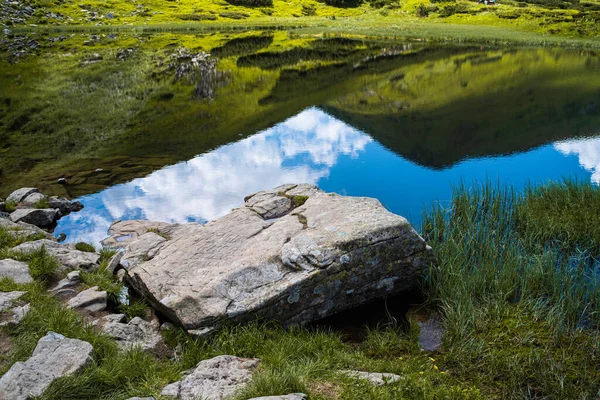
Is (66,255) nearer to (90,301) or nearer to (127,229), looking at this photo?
(90,301)

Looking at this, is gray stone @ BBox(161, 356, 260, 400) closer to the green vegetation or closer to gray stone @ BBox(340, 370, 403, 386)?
gray stone @ BBox(340, 370, 403, 386)

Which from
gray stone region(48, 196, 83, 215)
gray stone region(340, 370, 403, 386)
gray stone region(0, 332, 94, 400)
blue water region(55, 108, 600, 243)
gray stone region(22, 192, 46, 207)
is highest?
gray stone region(0, 332, 94, 400)

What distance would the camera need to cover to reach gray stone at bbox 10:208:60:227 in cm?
1809

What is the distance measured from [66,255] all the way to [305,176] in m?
15.2

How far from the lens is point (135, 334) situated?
9.74 m

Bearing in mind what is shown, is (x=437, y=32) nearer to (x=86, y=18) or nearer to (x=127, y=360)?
(x=86, y=18)

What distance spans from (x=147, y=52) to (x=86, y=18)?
7840 centimetres

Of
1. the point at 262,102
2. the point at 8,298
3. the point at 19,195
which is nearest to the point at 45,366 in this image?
the point at 8,298

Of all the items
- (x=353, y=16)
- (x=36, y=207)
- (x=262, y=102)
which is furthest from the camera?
(x=353, y=16)

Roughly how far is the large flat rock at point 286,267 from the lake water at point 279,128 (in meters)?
6.78

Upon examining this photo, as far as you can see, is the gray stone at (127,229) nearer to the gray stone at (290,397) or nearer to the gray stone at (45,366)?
the gray stone at (45,366)

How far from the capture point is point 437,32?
4360 inches

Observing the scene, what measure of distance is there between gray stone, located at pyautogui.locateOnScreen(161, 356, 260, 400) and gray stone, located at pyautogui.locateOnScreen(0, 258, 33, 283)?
5.65 m

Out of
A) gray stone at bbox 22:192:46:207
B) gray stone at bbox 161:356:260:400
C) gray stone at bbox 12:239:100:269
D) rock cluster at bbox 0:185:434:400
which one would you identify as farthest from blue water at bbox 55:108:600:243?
gray stone at bbox 161:356:260:400
